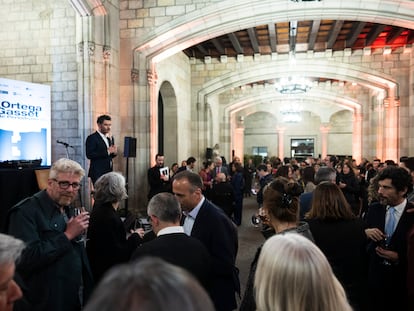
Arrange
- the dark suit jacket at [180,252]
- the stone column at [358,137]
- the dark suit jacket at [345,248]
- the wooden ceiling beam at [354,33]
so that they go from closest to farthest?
the dark suit jacket at [180,252] < the dark suit jacket at [345,248] < the wooden ceiling beam at [354,33] < the stone column at [358,137]

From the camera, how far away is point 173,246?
1.98 meters

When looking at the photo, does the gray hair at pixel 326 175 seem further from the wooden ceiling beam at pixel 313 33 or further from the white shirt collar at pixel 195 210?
→ the wooden ceiling beam at pixel 313 33

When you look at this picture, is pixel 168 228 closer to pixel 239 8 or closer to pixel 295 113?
pixel 239 8

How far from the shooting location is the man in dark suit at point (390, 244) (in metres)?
2.47

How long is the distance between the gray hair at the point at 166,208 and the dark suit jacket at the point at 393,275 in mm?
1427

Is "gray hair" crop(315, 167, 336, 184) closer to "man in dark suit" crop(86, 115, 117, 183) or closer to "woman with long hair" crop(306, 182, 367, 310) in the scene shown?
"woman with long hair" crop(306, 182, 367, 310)

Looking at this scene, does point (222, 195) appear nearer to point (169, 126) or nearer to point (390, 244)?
point (390, 244)

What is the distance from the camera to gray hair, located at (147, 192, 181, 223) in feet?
7.07

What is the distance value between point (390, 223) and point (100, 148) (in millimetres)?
4249

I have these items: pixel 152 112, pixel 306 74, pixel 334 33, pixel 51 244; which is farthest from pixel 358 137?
pixel 51 244

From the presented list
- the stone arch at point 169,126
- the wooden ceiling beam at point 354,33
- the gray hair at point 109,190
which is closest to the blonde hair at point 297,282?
the gray hair at point 109,190

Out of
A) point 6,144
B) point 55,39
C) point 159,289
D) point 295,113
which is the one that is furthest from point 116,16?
point 295,113

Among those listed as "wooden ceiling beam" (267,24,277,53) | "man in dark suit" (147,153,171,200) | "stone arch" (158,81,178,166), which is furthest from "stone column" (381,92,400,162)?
"man in dark suit" (147,153,171,200)

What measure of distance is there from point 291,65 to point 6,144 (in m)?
9.73
